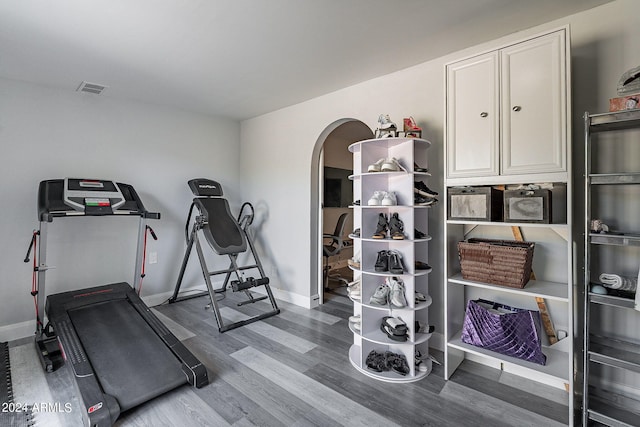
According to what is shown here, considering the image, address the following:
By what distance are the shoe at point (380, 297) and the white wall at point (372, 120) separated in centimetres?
55

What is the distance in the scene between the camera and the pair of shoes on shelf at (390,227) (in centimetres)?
216

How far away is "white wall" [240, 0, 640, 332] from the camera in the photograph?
1.81 metres

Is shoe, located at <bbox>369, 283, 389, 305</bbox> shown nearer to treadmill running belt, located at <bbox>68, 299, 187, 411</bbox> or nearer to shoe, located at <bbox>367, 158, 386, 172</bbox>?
shoe, located at <bbox>367, 158, 386, 172</bbox>

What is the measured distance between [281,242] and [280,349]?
1552 millimetres

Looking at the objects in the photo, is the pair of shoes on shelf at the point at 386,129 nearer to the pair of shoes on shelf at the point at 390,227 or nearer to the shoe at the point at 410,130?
the shoe at the point at 410,130

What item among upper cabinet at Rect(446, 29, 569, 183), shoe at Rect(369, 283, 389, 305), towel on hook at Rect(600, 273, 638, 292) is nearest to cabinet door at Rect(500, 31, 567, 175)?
upper cabinet at Rect(446, 29, 569, 183)

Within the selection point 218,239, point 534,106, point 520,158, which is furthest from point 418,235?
point 218,239

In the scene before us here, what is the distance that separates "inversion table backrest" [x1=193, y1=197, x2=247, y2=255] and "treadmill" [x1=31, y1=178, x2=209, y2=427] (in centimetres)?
59

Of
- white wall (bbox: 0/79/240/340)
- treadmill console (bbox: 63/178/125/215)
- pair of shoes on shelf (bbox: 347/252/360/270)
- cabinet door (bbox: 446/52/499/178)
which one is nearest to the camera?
cabinet door (bbox: 446/52/499/178)

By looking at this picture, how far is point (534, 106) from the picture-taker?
5.76 feet

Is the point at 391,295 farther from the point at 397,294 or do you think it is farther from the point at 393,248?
the point at 393,248

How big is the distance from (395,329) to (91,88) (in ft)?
12.0

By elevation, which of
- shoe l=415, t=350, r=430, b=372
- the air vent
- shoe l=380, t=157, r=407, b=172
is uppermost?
the air vent

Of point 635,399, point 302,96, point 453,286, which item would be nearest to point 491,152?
point 453,286
